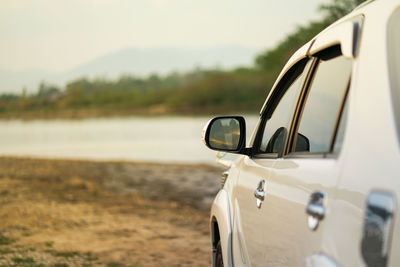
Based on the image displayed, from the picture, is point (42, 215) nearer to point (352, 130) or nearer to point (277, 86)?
point (277, 86)

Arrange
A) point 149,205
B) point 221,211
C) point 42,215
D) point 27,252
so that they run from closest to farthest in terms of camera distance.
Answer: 1. point 221,211
2. point 27,252
3. point 42,215
4. point 149,205

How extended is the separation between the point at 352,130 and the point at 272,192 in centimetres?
72

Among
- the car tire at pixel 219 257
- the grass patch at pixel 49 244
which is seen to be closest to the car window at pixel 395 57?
the car tire at pixel 219 257

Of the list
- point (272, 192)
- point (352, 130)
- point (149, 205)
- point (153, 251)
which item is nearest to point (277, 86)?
point (272, 192)

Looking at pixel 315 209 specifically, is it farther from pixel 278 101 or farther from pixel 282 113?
pixel 278 101

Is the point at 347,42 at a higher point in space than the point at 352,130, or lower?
higher

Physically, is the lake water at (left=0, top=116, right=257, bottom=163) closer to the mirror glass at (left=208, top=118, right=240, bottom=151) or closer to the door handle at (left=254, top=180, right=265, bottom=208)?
the mirror glass at (left=208, top=118, right=240, bottom=151)

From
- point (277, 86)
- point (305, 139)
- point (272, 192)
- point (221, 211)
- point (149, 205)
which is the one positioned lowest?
point (149, 205)

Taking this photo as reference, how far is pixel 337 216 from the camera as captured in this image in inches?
68.7

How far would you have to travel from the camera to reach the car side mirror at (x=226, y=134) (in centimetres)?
330

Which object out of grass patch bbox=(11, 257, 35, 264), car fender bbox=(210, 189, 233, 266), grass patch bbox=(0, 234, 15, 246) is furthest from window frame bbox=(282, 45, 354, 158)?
grass patch bbox=(0, 234, 15, 246)

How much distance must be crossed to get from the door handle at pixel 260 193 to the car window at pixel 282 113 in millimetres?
165

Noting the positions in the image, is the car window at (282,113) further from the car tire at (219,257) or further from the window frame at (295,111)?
the car tire at (219,257)

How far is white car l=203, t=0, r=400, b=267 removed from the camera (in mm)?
1597
